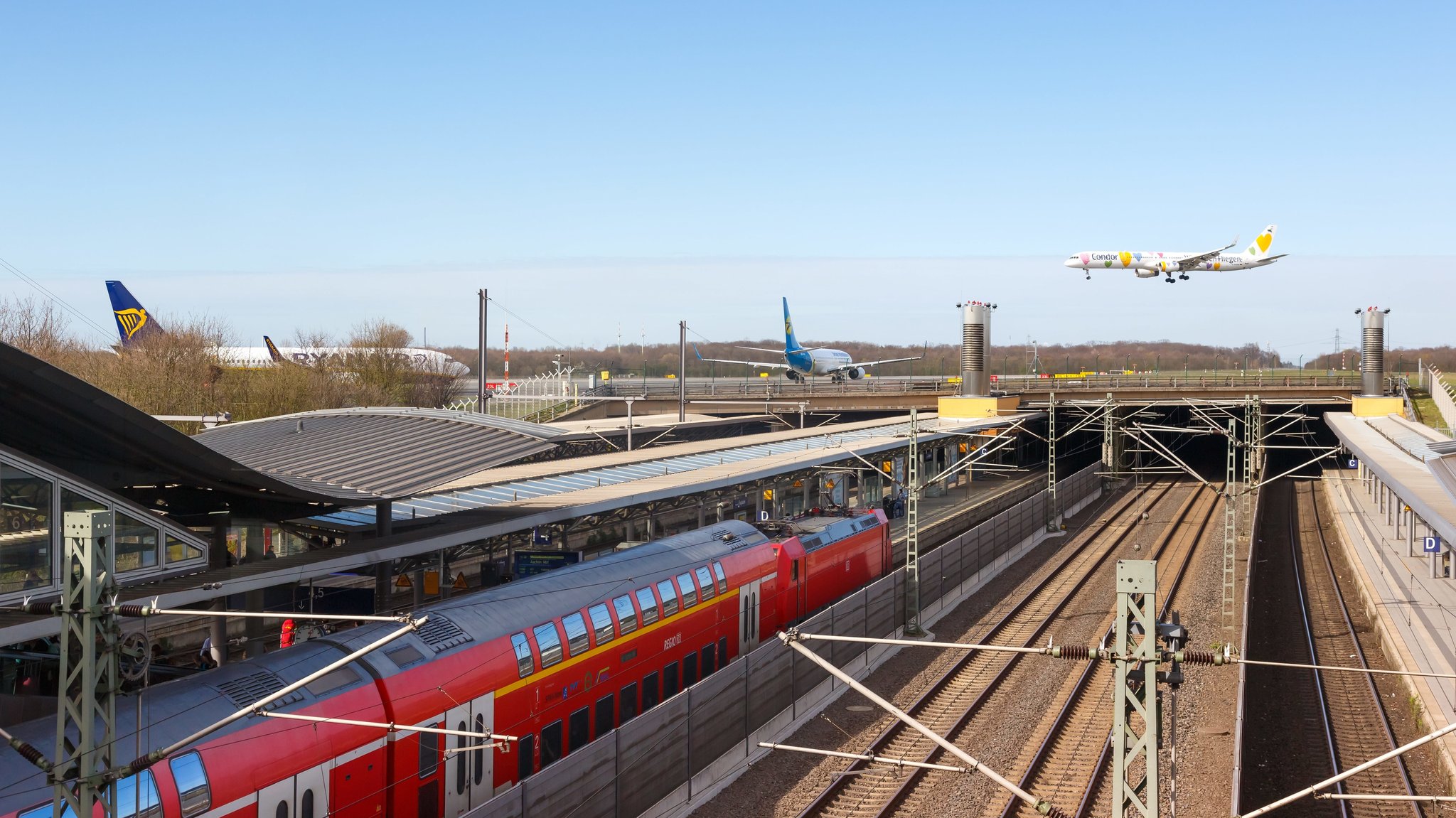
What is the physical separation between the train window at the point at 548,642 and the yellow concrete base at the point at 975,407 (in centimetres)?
4930

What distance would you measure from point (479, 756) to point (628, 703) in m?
4.10

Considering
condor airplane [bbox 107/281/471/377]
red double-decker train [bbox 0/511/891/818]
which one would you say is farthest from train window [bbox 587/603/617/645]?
condor airplane [bbox 107/281/471/377]

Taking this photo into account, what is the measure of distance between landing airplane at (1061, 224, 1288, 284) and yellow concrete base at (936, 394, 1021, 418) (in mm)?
18749

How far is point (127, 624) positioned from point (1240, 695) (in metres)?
18.3

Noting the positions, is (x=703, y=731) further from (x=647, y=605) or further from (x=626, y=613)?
(x=647, y=605)

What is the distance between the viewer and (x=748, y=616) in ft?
73.3

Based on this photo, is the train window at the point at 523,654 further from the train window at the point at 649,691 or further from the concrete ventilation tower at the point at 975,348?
the concrete ventilation tower at the point at 975,348

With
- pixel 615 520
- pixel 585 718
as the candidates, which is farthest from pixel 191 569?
pixel 615 520

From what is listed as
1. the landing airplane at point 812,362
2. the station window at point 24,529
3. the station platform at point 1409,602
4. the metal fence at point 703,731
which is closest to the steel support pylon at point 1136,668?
the metal fence at point 703,731

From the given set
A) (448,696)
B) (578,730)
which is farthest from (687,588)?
(448,696)

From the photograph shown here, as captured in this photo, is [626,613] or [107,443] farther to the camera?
[626,613]

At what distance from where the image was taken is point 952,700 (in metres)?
21.9

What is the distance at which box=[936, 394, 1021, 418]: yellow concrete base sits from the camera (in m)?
62.5

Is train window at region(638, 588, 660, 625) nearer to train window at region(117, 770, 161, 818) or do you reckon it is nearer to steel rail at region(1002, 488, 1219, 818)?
steel rail at region(1002, 488, 1219, 818)
